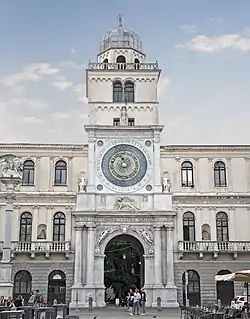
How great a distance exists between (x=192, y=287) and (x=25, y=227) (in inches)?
537

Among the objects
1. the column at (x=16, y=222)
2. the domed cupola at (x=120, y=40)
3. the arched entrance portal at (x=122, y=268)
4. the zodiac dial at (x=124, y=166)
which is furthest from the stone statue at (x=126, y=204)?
the domed cupola at (x=120, y=40)

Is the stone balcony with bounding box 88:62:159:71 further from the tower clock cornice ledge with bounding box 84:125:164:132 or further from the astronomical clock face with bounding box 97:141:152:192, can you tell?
the astronomical clock face with bounding box 97:141:152:192

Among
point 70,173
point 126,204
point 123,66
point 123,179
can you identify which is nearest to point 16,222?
point 70,173

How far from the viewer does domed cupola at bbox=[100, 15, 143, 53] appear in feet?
149

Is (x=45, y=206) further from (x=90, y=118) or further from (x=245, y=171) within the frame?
(x=245, y=171)

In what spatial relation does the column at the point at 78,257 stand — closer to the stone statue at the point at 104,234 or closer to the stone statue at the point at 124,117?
the stone statue at the point at 104,234

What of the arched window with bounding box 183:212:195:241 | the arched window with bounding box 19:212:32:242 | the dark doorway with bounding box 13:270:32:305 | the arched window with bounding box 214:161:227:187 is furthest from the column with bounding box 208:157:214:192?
the dark doorway with bounding box 13:270:32:305

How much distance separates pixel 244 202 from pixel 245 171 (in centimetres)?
263

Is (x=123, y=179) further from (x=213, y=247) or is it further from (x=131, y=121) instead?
(x=213, y=247)

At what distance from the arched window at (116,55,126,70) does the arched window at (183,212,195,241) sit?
13225mm

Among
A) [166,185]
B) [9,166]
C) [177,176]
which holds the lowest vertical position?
[9,166]

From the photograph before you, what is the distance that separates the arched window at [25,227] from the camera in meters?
40.8

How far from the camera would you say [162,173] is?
42188mm

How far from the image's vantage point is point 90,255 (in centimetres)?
3881
